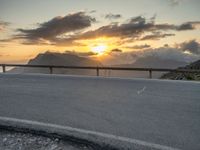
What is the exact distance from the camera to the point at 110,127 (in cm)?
796

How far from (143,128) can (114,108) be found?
7.71 feet

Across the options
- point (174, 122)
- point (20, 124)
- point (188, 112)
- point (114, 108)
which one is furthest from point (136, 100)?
point (20, 124)

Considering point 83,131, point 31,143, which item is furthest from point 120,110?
point 31,143

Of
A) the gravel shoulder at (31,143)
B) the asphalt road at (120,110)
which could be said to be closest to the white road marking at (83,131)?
the asphalt road at (120,110)

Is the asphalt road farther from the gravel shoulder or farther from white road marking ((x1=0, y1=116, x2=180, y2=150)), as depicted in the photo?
the gravel shoulder

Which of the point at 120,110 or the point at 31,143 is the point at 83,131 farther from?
the point at 120,110

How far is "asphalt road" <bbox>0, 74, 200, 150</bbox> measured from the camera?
24.7 ft

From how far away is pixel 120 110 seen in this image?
9.80 meters

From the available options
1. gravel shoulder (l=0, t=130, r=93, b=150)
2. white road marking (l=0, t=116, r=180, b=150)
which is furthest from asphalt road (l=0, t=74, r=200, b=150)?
gravel shoulder (l=0, t=130, r=93, b=150)

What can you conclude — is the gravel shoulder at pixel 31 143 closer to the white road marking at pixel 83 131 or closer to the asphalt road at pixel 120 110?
the white road marking at pixel 83 131

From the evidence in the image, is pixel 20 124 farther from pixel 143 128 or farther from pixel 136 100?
pixel 136 100

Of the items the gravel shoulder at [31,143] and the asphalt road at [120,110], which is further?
the asphalt road at [120,110]

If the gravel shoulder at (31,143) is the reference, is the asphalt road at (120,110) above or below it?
above

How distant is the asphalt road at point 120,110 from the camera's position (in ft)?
24.7
